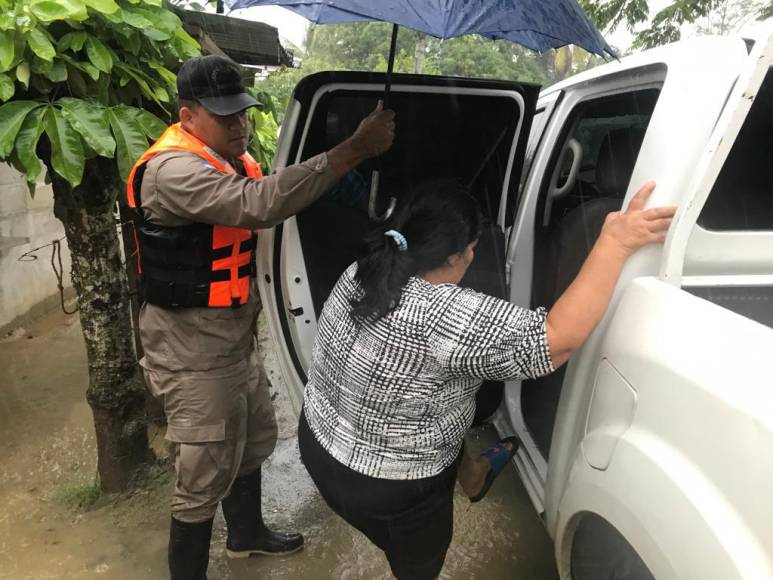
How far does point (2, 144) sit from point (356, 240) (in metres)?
1.29

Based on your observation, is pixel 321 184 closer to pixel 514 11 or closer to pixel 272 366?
pixel 514 11

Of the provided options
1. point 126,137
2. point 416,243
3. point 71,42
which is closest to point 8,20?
point 71,42

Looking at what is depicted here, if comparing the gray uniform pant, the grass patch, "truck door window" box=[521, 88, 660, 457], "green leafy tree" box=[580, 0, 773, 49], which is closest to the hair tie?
the gray uniform pant

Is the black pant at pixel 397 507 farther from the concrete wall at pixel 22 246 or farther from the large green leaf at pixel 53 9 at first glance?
the concrete wall at pixel 22 246

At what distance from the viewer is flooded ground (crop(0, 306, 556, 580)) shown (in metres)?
2.39

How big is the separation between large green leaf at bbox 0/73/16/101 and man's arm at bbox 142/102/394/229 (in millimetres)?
469

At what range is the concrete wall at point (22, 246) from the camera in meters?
4.62

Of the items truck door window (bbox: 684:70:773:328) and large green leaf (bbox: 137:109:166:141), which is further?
large green leaf (bbox: 137:109:166:141)

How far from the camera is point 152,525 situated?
2625 millimetres

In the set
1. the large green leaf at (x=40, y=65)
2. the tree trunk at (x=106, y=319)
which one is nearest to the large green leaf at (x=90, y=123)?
the large green leaf at (x=40, y=65)

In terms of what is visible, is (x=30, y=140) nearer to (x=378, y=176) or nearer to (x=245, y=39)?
(x=378, y=176)

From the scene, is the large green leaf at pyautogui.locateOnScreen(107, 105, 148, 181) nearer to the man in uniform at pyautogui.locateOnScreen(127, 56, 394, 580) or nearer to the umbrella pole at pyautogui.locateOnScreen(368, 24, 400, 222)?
the man in uniform at pyautogui.locateOnScreen(127, 56, 394, 580)

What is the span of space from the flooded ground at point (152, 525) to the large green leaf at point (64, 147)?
1583 mm

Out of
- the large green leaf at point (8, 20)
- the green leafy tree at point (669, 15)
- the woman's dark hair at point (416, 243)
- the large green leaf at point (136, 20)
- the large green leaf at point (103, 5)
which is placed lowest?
the woman's dark hair at point (416, 243)
